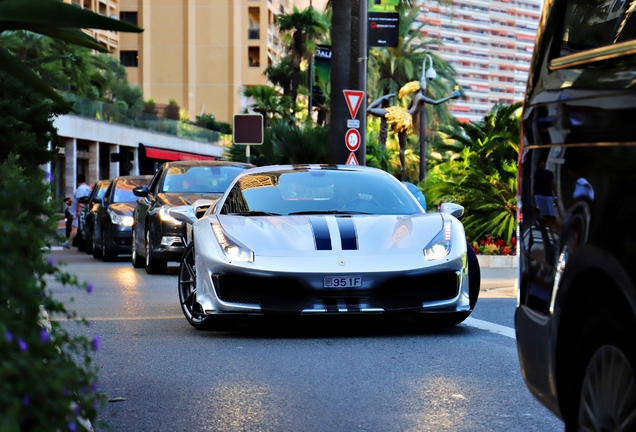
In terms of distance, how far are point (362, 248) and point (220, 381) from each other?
232 cm

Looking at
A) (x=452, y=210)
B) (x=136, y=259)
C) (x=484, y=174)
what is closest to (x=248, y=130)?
(x=484, y=174)

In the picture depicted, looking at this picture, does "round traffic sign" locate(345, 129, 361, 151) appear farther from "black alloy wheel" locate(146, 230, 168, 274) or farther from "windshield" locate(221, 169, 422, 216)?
"windshield" locate(221, 169, 422, 216)

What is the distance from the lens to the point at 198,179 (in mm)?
18281

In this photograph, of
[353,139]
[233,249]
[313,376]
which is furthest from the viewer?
[353,139]

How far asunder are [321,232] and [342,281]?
0.47 metres

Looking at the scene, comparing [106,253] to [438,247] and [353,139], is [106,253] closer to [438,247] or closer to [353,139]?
[353,139]

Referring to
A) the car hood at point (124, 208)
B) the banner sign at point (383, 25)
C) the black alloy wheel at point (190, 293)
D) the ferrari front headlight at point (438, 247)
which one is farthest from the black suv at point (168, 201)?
the banner sign at point (383, 25)

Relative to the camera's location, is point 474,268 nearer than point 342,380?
No

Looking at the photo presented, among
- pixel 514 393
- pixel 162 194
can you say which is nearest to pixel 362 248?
pixel 514 393

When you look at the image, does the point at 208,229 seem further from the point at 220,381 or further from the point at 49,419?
the point at 49,419

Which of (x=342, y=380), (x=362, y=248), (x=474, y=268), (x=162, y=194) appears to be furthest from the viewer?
(x=162, y=194)

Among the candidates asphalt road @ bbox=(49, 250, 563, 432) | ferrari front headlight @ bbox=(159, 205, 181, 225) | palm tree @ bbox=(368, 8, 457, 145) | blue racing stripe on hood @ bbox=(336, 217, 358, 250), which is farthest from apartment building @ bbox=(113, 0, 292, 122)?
blue racing stripe on hood @ bbox=(336, 217, 358, 250)

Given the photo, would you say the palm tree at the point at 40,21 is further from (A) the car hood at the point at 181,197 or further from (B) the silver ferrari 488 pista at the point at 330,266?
(A) the car hood at the point at 181,197

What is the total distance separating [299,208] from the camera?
9.84 meters
